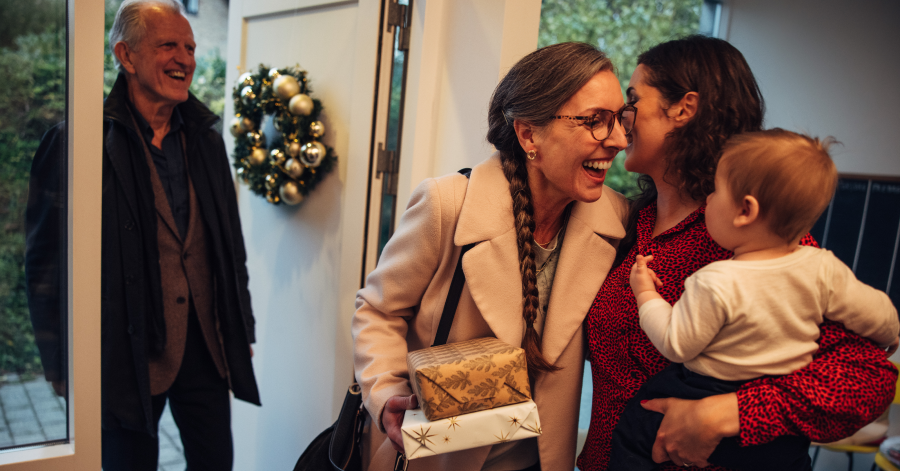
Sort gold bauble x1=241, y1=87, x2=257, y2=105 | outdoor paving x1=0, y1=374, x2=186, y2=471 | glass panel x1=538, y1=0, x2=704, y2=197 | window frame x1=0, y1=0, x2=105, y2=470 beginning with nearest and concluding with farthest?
window frame x1=0, y1=0, x2=105, y2=470 < outdoor paving x1=0, y1=374, x2=186, y2=471 < gold bauble x1=241, y1=87, x2=257, y2=105 < glass panel x1=538, y1=0, x2=704, y2=197

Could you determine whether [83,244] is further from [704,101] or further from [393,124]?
[704,101]

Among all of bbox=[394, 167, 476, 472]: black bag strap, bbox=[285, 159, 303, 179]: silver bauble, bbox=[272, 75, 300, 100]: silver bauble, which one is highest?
bbox=[272, 75, 300, 100]: silver bauble

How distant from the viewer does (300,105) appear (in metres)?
2.35

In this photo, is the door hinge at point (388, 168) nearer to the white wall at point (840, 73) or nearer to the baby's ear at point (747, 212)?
the baby's ear at point (747, 212)

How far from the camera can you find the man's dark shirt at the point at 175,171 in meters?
2.00

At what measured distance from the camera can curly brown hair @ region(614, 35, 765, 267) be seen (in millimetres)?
1354

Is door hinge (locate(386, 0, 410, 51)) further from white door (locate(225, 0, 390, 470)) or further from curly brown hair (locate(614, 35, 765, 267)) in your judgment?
curly brown hair (locate(614, 35, 765, 267))

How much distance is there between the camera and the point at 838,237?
3543mm

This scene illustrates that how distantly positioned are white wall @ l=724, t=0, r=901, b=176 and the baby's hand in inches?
97.0

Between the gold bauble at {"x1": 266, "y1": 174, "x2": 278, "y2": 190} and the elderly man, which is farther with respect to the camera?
the gold bauble at {"x1": 266, "y1": 174, "x2": 278, "y2": 190}

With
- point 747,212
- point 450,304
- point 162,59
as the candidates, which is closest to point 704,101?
point 747,212

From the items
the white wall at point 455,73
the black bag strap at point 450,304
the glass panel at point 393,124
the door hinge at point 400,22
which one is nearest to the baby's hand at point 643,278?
the black bag strap at point 450,304

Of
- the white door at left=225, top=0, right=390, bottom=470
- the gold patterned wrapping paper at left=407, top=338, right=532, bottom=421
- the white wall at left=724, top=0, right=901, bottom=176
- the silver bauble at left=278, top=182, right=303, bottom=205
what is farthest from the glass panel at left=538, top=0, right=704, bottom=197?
the gold patterned wrapping paper at left=407, top=338, right=532, bottom=421

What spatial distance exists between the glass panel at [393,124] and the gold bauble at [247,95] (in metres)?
0.62
